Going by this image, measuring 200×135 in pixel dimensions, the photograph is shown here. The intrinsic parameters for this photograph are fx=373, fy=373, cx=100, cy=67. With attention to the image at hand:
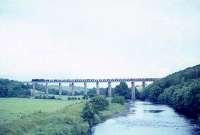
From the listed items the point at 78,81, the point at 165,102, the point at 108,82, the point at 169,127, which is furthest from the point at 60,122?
the point at 78,81

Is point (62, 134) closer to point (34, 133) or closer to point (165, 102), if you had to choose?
point (34, 133)

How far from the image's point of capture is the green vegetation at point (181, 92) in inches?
2434

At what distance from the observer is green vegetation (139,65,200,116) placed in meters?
61.8

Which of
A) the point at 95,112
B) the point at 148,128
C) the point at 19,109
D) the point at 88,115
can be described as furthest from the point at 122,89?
the point at 148,128

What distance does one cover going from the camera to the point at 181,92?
248 ft

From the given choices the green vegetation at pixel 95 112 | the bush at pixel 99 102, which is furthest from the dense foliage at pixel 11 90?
the bush at pixel 99 102

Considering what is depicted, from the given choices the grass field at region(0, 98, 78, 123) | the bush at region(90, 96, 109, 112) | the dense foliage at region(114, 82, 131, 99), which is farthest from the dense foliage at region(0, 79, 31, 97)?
the bush at region(90, 96, 109, 112)

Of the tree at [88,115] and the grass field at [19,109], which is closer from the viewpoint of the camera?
the grass field at [19,109]

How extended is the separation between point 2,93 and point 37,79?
38.9m

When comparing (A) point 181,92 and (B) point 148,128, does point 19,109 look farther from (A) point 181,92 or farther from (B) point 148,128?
(A) point 181,92

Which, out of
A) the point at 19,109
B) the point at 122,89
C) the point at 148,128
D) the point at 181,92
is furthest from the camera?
the point at 122,89

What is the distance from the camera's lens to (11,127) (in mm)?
33000

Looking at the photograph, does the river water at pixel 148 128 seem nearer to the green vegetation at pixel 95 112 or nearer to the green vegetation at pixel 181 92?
the green vegetation at pixel 95 112

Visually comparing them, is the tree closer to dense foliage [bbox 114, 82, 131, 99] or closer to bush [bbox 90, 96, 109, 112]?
bush [bbox 90, 96, 109, 112]
